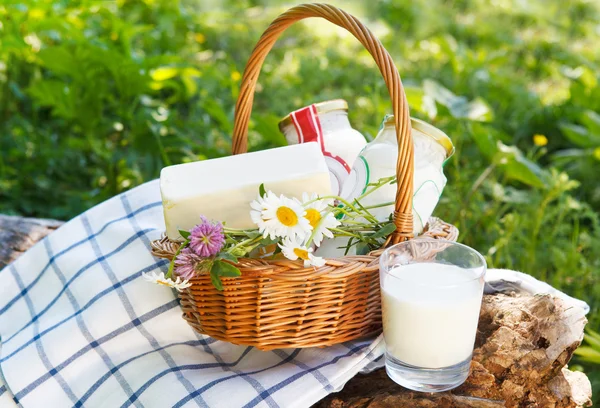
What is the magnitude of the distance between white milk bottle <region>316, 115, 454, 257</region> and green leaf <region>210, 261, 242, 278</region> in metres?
0.26

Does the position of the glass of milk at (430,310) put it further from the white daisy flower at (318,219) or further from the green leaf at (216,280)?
the green leaf at (216,280)

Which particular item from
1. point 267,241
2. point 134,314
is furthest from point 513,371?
point 134,314

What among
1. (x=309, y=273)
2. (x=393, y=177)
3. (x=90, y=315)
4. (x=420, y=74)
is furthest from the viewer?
(x=420, y=74)

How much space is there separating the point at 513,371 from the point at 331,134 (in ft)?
2.04

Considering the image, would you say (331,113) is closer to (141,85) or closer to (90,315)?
(90,315)

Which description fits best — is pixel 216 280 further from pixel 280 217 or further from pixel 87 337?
pixel 87 337

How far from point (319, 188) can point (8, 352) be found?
0.83 metres

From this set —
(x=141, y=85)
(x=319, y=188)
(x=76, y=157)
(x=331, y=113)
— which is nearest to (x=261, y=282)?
(x=319, y=188)

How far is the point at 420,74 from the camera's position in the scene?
13.9ft

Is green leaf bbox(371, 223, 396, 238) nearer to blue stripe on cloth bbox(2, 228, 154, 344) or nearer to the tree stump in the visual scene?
the tree stump

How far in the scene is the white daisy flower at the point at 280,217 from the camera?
1.11 meters

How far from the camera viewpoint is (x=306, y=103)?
350 cm

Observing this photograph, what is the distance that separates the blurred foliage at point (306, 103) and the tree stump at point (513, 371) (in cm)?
64

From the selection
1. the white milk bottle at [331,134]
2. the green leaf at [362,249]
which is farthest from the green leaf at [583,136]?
the green leaf at [362,249]
